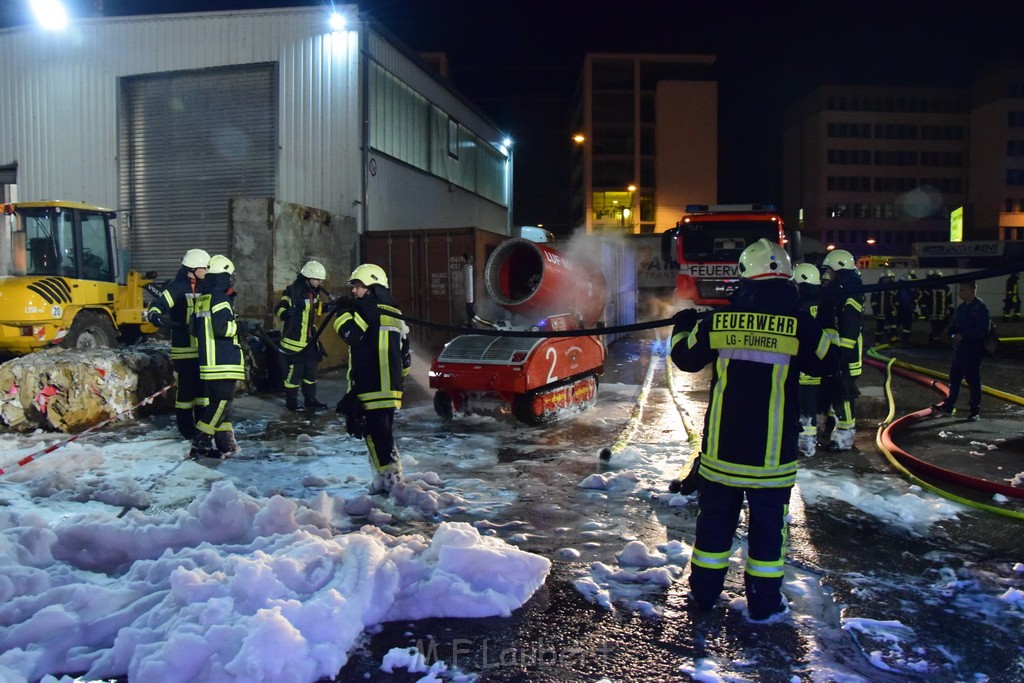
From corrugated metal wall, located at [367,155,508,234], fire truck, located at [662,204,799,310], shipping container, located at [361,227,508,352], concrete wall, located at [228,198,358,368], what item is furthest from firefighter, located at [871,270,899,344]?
concrete wall, located at [228,198,358,368]

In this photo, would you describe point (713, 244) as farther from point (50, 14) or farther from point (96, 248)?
point (50, 14)

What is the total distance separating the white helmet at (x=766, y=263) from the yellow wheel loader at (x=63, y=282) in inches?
401

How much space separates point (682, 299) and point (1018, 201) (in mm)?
77087

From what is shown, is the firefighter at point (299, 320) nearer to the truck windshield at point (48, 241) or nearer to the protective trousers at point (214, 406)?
the protective trousers at point (214, 406)

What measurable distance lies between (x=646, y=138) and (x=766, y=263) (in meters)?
61.9

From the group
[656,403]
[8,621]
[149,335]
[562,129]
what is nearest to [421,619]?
[8,621]

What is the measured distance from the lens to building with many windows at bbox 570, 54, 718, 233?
60.5 m

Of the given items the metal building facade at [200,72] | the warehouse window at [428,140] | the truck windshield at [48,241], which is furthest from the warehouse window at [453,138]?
the truck windshield at [48,241]

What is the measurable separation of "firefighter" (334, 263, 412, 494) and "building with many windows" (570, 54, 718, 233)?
54.5 meters

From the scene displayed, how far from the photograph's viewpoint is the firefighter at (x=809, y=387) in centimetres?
691

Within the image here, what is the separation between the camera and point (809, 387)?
22.7 feet

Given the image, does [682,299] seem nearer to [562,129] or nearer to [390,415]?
[390,415]

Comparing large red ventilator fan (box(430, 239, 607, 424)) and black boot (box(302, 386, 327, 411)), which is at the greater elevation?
large red ventilator fan (box(430, 239, 607, 424))

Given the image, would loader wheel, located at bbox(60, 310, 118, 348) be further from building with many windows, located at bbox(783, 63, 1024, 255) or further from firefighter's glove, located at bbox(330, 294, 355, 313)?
building with many windows, located at bbox(783, 63, 1024, 255)
